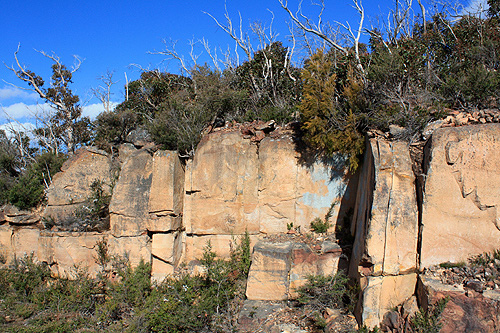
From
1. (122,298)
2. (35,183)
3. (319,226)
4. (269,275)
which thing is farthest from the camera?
(35,183)

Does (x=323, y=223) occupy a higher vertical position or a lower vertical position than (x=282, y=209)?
lower

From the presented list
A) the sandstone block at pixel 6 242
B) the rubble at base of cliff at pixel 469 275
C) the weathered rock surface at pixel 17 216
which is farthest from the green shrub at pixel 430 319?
the sandstone block at pixel 6 242

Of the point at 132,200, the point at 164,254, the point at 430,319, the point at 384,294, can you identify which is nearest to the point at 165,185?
the point at 132,200

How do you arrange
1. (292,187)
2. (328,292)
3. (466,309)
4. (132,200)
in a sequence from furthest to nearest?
(132,200) → (292,187) → (328,292) → (466,309)

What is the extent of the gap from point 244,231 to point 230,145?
2111mm

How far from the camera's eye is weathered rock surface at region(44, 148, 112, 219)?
9266 mm

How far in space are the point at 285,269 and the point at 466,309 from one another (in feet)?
10.2

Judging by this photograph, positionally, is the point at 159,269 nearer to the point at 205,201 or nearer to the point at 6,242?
the point at 205,201

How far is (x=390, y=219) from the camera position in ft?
18.7

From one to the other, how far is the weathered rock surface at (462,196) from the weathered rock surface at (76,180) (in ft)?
25.7

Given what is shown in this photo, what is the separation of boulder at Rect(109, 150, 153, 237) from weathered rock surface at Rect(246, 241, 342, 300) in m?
3.11

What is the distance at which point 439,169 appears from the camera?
565cm

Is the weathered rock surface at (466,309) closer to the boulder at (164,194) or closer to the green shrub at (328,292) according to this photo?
the green shrub at (328,292)

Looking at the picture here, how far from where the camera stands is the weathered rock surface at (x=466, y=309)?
4824 millimetres
